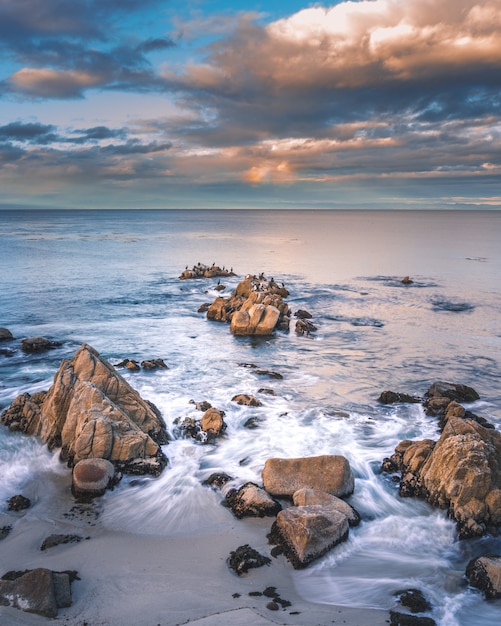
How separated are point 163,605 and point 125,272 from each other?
57773 millimetres

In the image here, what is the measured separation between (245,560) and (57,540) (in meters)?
4.55

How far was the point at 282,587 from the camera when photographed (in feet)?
32.6

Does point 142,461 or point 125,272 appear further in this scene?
point 125,272

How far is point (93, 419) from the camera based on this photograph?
15.1 metres

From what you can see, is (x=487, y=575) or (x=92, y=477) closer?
(x=487, y=575)

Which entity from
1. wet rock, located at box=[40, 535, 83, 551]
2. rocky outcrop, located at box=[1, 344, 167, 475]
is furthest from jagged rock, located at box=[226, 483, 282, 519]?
wet rock, located at box=[40, 535, 83, 551]

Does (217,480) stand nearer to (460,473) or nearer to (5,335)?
(460,473)

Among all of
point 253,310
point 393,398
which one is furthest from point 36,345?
point 393,398

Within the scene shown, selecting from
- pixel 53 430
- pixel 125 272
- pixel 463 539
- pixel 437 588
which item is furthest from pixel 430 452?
pixel 125 272

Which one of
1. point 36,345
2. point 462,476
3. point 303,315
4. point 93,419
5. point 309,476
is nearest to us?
point 462,476

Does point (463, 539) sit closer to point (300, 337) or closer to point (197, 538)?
point (197, 538)

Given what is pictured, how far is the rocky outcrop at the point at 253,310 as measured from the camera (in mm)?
32438

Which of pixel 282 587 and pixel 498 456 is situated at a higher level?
pixel 498 456

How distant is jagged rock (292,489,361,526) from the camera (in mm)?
12344
